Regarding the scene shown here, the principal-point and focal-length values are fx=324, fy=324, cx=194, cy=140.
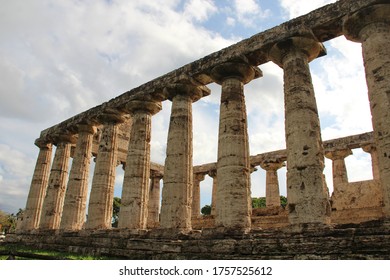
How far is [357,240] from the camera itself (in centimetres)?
905

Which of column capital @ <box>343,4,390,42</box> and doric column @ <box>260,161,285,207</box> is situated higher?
column capital @ <box>343,4,390,42</box>

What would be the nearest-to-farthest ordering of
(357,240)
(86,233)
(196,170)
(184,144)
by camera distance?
(357,240), (184,144), (86,233), (196,170)

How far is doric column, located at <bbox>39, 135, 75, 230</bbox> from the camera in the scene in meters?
22.3

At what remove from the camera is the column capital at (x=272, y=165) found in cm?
2839

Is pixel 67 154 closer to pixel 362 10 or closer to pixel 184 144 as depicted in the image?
pixel 184 144

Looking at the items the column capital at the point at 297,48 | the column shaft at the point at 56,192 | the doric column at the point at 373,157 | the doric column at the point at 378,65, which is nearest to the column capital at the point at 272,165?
the doric column at the point at 373,157

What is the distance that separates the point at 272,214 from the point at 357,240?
461 inches

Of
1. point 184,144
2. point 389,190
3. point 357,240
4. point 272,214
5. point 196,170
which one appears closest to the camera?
point 357,240

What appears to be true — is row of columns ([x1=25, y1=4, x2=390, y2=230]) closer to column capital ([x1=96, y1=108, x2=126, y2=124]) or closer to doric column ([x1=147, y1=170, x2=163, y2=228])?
column capital ([x1=96, y1=108, x2=126, y2=124])

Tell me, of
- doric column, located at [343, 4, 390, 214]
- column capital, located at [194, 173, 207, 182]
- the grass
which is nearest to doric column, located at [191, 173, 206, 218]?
column capital, located at [194, 173, 207, 182]

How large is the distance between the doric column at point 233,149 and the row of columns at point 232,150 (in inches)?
1.6

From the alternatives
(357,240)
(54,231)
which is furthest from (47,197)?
(357,240)

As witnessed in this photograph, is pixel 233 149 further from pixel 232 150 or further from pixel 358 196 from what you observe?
pixel 358 196

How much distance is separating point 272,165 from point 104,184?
15.2 meters
